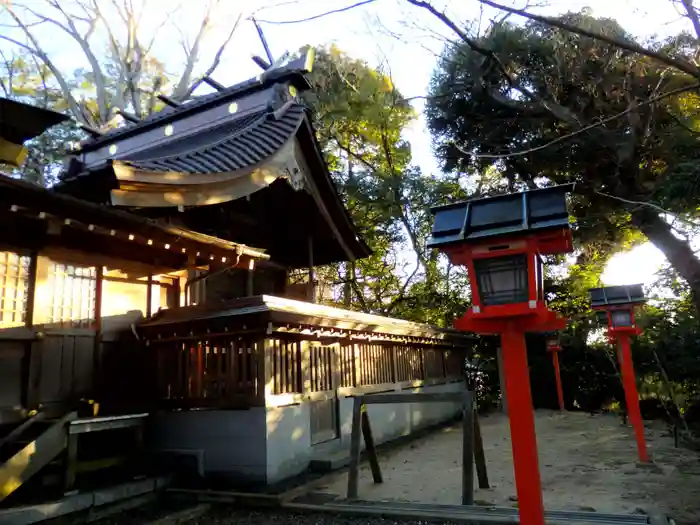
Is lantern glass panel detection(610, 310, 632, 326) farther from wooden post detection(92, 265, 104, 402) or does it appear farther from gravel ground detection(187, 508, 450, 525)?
wooden post detection(92, 265, 104, 402)

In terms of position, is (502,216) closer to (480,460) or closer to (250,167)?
(480,460)

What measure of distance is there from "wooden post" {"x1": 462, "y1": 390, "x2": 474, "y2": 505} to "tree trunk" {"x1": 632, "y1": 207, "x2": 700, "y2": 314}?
9.27m

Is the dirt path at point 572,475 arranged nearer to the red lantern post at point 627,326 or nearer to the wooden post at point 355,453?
the wooden post at point 355,453

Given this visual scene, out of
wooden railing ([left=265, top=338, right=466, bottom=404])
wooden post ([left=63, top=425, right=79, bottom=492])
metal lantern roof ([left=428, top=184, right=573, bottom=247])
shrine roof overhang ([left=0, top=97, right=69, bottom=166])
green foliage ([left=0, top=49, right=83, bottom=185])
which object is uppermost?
green foliage ([left=0, top=49, right=83, bottom=185])

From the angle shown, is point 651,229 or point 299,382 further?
point 651,229

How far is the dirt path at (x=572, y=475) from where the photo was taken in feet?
19.4

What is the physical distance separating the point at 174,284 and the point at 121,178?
3.33 meters

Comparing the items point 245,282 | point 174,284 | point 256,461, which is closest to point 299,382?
point 256,461

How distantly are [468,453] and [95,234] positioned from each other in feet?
17.7

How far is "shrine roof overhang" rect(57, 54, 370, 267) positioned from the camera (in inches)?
307

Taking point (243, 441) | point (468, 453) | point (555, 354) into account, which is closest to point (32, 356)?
point (243, 441)

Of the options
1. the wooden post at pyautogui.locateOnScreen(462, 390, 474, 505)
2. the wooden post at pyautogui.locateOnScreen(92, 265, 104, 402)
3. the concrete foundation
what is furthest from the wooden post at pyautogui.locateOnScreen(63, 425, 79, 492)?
the wooden post at pyautogui.locateOnScreen(462, 390, 474, 505)

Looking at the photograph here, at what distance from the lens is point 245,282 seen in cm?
1117

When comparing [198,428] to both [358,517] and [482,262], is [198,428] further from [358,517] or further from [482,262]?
[482,262]
